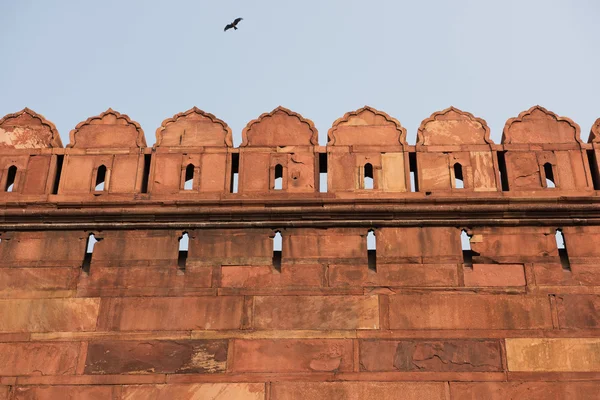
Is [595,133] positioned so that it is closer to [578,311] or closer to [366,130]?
[578,311]

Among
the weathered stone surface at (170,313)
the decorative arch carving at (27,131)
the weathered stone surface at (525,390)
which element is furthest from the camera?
the decorative arch carving at (27,131)

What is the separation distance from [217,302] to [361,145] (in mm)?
2380

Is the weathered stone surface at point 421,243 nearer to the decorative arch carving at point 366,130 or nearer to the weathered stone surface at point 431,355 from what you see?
the weathered stone surface at point 431,355

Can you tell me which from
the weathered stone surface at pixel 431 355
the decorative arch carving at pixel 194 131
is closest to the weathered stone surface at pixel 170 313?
the weathered stone surface at pixel 431 355

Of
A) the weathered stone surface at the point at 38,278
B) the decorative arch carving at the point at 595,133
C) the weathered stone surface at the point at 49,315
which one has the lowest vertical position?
the weathered stone surface at the point at 49,315

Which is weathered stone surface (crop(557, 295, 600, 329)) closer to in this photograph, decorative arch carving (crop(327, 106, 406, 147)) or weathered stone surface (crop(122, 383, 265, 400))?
decorative arch carving (crop(327, 106, 406, 147))

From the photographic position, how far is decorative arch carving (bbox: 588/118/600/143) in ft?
30.9

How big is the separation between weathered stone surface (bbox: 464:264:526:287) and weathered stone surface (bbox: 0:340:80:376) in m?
3.82

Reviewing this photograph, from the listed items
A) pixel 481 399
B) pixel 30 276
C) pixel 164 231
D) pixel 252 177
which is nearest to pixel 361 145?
pixel 252 177

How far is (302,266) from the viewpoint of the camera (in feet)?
Result: 28.3

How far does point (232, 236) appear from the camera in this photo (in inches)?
348

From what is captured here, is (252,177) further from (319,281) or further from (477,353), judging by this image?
(477,353)

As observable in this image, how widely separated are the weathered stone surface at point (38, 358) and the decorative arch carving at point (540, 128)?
16.4 feet

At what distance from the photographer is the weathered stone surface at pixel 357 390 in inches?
312
